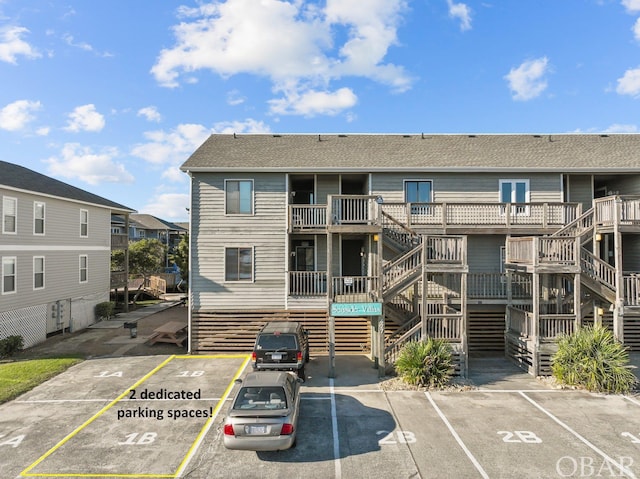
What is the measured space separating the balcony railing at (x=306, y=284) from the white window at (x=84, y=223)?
15.5 meters

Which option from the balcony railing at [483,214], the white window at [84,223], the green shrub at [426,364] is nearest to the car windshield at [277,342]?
the green shrub at [426,364]

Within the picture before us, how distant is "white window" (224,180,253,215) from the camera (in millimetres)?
16266

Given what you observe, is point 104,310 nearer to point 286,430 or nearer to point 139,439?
point 139,439

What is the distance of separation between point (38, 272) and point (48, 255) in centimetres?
111

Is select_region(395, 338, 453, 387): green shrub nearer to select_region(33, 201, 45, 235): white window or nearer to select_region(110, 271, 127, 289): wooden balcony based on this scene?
select_region(33, 201, 45, 235): white window

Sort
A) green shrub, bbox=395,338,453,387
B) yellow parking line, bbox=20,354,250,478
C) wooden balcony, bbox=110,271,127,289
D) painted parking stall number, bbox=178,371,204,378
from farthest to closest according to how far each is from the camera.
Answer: wooden balcony, bbox=110,271,127,289 → painted parking stall number, bbox=178,371,204,378 → green shrub, bbox=395,338,453,387 → yellow parking line, bbox=20,354,250,478

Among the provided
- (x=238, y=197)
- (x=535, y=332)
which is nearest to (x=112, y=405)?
(x=238, y=197)

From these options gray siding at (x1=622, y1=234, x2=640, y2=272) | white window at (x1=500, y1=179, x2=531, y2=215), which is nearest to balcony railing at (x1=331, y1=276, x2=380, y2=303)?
white window at (x1=500, y1=179, x2=531, y2=215)

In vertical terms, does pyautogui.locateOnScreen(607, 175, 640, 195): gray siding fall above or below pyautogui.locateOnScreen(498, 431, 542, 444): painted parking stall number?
above

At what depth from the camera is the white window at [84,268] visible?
22.6 meters

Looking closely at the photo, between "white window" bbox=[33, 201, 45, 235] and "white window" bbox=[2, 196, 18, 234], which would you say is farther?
"white window" bbox=[33, 201, 45, 235]

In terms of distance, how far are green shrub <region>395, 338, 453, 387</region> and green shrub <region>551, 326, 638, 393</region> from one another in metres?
3.63

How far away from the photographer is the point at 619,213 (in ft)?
45.9

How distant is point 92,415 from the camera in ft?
31.6
